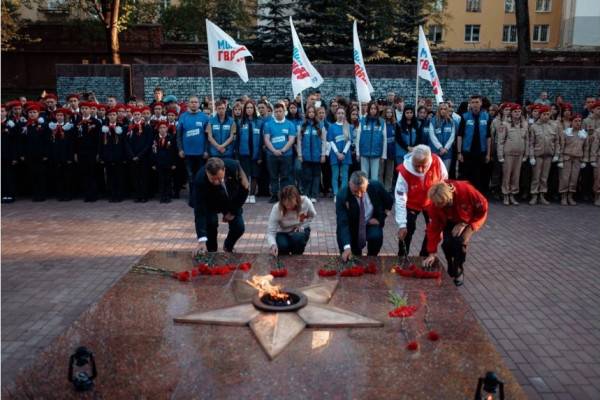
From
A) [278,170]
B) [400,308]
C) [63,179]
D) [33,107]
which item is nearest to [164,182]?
[63,179]

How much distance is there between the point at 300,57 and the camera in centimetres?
1152

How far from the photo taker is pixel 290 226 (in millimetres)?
6312

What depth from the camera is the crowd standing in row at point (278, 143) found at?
10961 mm

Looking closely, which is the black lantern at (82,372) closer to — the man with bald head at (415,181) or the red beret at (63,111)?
the man with bald head at (415,181)

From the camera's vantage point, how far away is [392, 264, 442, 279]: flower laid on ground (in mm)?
5168

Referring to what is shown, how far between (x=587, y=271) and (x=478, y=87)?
8893 mm

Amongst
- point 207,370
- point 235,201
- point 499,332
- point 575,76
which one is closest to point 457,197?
point 499,332

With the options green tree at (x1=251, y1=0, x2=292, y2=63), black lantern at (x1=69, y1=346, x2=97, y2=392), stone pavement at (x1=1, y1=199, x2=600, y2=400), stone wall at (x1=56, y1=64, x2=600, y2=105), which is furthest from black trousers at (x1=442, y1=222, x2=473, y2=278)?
green tree at (x1=251, y1=0, x2=292, y2=63)

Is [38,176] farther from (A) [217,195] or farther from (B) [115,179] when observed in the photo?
(A) [217,195]

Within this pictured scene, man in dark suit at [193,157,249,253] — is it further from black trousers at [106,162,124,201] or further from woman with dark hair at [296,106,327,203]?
black trousers at [106,162,124,201]

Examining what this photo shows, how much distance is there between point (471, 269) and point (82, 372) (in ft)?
17.3

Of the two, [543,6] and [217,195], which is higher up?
[543,6]

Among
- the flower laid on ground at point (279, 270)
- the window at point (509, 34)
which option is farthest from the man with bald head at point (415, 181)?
the window at point (509, 34)

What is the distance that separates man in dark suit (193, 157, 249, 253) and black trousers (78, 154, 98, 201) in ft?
17.7
